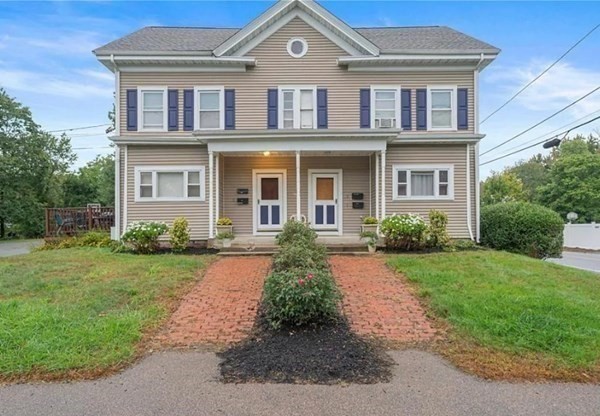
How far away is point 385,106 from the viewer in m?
13.6

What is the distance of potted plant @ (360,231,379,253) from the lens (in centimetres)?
1134

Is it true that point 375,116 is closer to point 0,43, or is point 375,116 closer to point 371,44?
point 371,44

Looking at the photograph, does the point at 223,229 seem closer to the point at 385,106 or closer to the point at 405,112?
the point at 385,106

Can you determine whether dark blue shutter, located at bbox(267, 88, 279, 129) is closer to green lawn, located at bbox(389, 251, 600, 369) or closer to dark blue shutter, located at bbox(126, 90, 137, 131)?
dark blue shutter, located at bbox(126, 90, 137, 131)

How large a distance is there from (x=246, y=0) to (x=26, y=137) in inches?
788

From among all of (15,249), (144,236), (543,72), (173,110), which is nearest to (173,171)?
(173,110)

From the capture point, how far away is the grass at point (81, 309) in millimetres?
4270

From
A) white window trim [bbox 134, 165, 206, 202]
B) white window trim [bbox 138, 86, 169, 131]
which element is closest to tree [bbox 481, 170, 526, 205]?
white window trim [bbox 134, 165, 206, 202]

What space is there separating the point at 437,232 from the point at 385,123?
13.7 ft

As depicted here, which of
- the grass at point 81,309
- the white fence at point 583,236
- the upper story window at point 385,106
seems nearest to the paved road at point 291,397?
the grass at point 81,309

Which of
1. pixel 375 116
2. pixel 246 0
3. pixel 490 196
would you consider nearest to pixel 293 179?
pixel 375 116

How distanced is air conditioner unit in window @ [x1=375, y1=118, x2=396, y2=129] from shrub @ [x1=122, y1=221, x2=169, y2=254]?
308 inches

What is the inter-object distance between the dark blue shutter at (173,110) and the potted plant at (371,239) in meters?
7.25

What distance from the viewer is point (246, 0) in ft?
53.3
